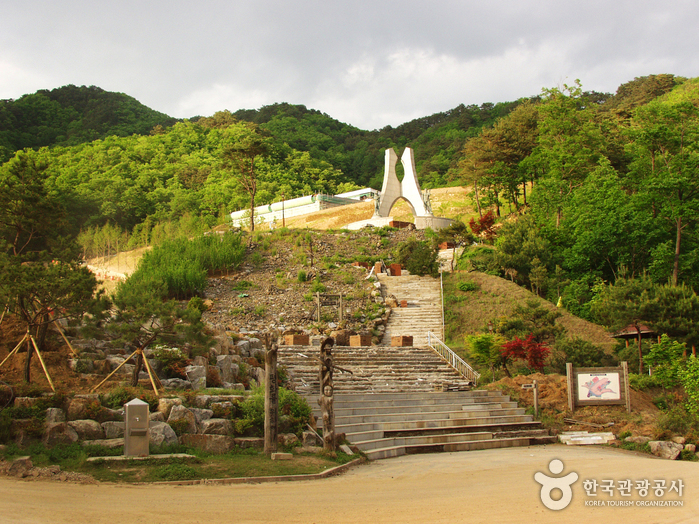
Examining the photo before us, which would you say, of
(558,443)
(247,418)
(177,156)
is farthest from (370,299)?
(177,156)

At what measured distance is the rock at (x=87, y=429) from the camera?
865 cm

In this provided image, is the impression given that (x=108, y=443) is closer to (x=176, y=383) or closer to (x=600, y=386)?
(x=176, y=383)

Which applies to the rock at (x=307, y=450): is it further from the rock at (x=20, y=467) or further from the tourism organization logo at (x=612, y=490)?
the rock at (x=20, y=467)

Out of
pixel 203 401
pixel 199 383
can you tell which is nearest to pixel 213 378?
pixel 199 383

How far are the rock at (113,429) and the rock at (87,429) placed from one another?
0.30 ft

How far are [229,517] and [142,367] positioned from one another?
21.7ft

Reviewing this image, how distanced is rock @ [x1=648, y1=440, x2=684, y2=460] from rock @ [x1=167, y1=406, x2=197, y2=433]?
9.02 meters

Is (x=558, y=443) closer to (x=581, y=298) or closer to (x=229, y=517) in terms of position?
(x=229, y=517)

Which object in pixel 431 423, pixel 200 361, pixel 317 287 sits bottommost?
pixel 431 423

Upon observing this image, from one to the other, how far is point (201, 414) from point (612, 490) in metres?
6.50

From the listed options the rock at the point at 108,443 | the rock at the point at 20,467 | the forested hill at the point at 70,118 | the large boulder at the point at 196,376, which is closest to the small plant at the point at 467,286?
the large boulder at the point at 196,376

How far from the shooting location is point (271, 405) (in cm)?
938

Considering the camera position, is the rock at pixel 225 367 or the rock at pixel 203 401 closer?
the rock at pixel 203 401

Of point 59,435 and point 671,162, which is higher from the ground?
point 671,162
